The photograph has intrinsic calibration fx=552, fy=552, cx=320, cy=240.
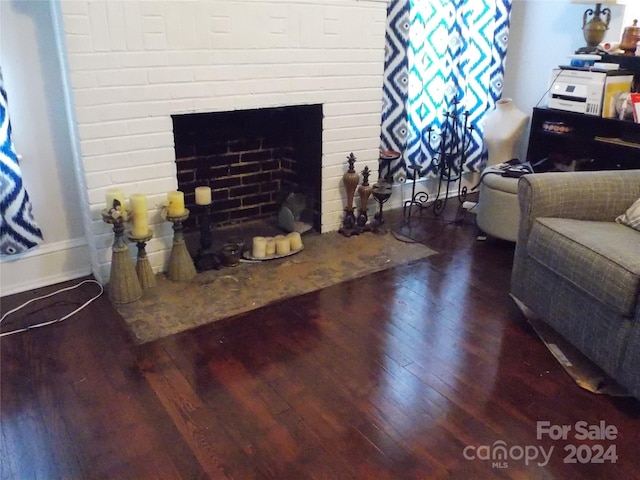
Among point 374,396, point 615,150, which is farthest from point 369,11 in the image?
point 374,396

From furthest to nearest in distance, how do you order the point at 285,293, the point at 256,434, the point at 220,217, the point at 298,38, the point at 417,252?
the point at 220,217 < the point at 417,252 < the point at 298,38 < the point at 285,293 < the point at 256,434

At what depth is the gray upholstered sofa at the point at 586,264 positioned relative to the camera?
5.85 feet

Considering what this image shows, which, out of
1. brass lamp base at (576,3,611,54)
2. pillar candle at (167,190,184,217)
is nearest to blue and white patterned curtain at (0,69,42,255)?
pillar candle at (167,190,184,217)

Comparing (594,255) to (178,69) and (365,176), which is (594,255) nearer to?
(365,176)

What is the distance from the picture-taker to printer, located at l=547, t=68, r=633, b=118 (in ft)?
10.0

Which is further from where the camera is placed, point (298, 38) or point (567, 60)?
point (567, 60)

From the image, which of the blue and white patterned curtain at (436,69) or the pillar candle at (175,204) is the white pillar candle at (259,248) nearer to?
the pillar candle at (175,204)

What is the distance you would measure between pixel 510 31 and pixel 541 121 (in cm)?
84

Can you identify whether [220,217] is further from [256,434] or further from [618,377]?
[618,377]

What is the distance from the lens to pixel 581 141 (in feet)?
10.9

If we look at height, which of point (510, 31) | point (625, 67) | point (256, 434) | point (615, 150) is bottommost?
point (256, 434)

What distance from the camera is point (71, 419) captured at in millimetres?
1787

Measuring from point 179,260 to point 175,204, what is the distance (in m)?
0.28

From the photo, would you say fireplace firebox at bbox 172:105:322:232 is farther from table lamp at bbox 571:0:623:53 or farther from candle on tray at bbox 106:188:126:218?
table lamp at bbox 571:0:623:53
